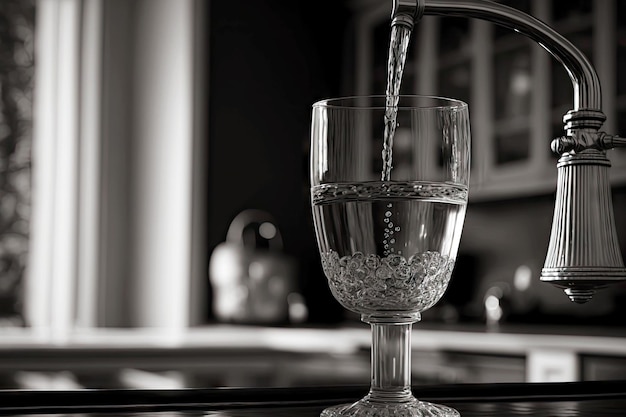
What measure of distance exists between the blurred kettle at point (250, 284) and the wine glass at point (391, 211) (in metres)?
3.60

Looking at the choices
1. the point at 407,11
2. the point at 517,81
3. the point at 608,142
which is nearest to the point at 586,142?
the point at 608,142

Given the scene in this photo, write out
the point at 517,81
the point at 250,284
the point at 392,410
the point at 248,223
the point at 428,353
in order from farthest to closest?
1. the point at 248,223
2. the point at 250,284
3. the point at 517,81
4. the point at 428,353
5. the point at 392,410

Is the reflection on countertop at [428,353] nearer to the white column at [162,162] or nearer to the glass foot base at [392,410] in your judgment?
the white column at [162,162]

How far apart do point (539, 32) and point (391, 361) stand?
0.24 metres

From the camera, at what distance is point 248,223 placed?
4.60 meters

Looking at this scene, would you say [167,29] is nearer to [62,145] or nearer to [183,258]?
[62,145]

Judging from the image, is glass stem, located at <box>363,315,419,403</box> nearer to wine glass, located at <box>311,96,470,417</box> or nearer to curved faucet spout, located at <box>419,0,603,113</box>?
wine glass, located at <box>311,96,470,417</box>

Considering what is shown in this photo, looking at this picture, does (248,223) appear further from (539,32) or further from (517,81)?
(539,32)

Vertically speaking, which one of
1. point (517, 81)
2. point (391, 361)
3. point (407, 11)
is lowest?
point (391, 361)

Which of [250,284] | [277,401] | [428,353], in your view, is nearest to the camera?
[277,401]

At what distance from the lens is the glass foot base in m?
0.57

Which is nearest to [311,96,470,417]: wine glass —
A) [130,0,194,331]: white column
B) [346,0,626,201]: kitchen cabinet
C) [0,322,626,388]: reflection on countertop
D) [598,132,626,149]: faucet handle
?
[598,132,626,149]: faucet handle

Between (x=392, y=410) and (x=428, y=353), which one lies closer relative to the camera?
(x=392, y=410)

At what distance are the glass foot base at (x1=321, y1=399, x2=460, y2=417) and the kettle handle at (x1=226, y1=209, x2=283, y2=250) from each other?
3.90 meters
